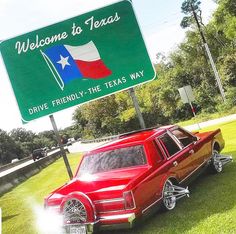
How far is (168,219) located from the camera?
704cm

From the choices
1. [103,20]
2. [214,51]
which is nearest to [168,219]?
[103,20]

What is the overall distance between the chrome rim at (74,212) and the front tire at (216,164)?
12.9 feet

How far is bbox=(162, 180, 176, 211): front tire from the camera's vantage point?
7.29m

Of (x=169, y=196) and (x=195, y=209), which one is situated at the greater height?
(x=169, y=196)

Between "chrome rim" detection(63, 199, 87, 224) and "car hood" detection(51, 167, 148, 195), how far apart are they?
26 centimetres

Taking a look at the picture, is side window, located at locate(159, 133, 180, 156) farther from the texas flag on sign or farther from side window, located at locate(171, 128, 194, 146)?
the texas flag on sign

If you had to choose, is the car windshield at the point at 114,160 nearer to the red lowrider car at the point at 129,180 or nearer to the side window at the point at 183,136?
the red lowrider car at the point at 129,180

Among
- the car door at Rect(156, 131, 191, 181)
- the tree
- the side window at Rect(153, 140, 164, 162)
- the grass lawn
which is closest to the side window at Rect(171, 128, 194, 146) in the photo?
the car door at Rect(156, 131, 191, 181)

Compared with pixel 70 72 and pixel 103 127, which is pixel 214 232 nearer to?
pixel 70 72

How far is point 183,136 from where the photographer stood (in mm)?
9305

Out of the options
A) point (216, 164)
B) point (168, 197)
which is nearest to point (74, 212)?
point (168, 197)

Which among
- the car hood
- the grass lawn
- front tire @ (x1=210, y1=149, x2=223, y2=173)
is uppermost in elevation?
the car hood

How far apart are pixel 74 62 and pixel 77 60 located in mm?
96

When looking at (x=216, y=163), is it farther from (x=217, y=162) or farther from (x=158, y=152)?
(x=158, y=152)
